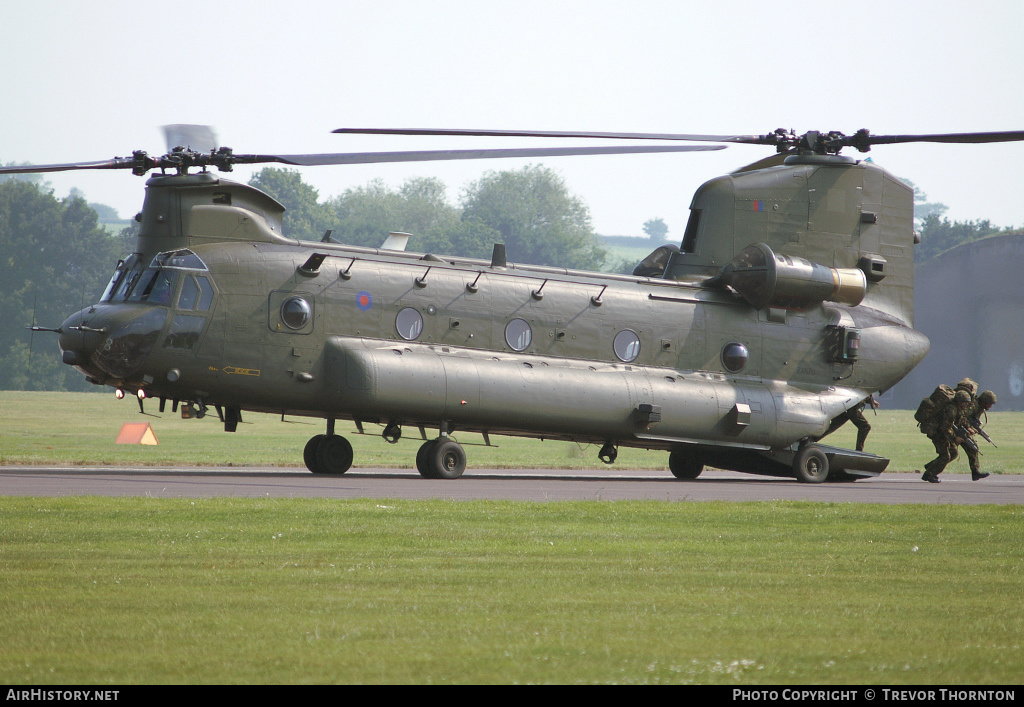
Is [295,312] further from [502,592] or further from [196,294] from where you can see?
[502,592]

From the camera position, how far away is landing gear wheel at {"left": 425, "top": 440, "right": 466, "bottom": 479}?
67.5 ft

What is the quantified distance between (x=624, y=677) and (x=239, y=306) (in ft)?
48.9

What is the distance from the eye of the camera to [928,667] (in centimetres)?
611

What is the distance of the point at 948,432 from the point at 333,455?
12.7 m

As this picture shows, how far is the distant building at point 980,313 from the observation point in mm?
63094

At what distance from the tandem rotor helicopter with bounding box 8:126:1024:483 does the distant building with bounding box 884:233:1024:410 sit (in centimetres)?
4152

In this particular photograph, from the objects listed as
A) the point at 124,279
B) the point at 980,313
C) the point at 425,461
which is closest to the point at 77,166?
the point at 124,279

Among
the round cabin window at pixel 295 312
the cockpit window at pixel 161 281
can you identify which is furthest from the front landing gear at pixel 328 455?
the cockpit window at pixel 161 281

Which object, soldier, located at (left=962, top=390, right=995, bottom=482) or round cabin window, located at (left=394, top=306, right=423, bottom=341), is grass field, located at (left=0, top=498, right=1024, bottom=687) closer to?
round cabin window, located at (left=394, top=306, right=423, bottom=341)

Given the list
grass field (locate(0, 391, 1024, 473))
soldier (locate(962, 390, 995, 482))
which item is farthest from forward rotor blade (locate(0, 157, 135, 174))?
soldier (locate(962, 390, 995, 482))

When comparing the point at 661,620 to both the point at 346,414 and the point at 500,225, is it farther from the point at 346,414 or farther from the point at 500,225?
the point at 500,225

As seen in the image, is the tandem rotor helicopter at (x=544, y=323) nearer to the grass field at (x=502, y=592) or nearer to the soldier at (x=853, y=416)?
the soldier at (x=853, y=416)

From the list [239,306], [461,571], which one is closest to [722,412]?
[239,306]
